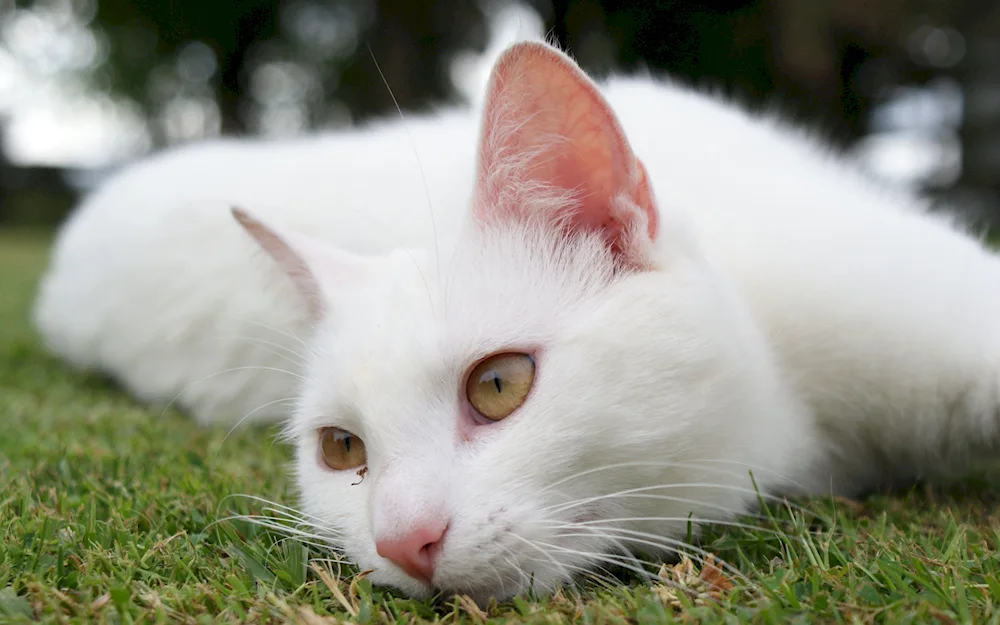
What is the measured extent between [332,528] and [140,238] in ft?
6.77

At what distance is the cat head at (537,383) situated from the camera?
1229 mm

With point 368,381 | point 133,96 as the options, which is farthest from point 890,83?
point 133,96

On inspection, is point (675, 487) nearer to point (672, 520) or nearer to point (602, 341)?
point (672, 520)

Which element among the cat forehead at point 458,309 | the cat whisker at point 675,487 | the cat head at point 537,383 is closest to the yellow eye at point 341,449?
the cat head at point 537,383

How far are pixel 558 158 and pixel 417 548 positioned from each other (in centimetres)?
71

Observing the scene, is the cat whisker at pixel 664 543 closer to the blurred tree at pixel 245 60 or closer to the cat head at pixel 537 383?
the cat head at pixel 537 383

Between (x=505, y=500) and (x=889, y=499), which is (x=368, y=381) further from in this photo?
(x=889, y=499)

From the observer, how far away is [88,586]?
1286 millimetres

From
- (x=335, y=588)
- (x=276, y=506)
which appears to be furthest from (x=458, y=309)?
(x=276, y=506)

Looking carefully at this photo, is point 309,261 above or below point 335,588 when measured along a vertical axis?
above

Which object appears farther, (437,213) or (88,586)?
(437,213)

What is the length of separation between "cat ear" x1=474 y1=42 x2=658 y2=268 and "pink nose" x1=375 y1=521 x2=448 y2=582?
60 cm

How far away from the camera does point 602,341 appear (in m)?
1.33

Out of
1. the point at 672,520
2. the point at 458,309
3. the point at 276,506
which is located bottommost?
the point at 276,506
